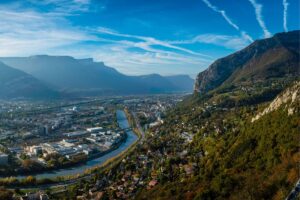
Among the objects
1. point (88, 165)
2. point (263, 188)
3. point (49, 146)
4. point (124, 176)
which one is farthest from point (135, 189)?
point (49, 146)

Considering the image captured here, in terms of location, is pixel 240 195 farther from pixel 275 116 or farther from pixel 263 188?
pixel 275 116

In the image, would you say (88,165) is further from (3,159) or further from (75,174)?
(3,159)

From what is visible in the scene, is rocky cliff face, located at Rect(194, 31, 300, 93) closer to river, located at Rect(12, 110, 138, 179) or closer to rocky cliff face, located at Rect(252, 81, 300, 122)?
river, located at Rect(12, 110, 138, 179)

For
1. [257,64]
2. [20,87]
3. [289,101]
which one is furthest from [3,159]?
[20,87]

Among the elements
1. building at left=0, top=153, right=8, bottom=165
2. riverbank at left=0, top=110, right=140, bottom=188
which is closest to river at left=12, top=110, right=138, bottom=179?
riverbank at left=0, top=110, right=140, bottom=188

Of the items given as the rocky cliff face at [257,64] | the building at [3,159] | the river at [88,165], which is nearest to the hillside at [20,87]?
the rocky cliff face at [257,64]
